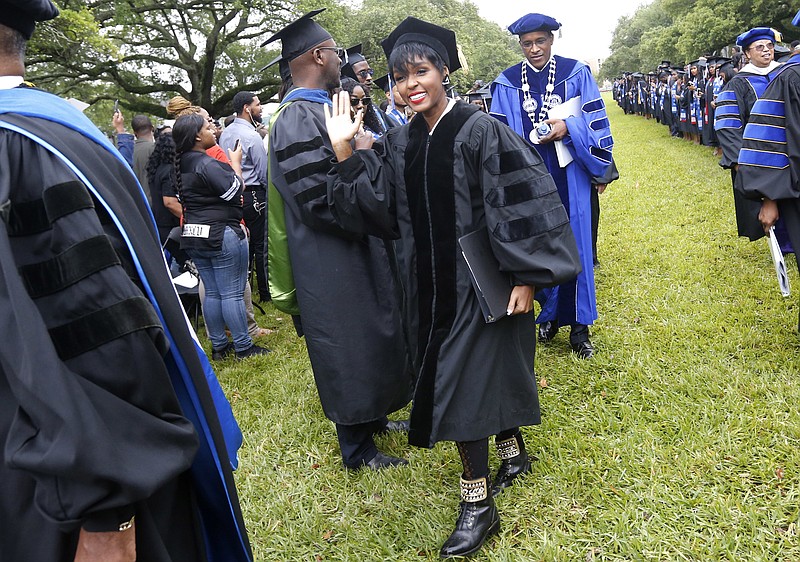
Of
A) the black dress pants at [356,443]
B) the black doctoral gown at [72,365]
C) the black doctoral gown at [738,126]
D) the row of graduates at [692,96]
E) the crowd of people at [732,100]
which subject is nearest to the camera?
the black doctoral gown at [72,365]

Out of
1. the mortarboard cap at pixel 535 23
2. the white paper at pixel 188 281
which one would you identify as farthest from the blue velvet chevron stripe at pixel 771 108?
the white paper at pixel 188 281

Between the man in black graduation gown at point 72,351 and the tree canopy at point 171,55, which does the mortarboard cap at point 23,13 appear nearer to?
the man in black graduation gown at point 72,351

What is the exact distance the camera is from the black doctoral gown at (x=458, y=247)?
7.65 feet

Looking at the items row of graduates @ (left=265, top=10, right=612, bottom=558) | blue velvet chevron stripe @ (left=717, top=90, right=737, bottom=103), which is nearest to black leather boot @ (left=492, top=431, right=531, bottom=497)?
row of graduates @ (left=265, top=10, right=612, bottom=558)

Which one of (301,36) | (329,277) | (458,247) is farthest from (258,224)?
(458,247)

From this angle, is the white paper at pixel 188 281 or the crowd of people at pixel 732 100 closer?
the crowd of people at pixel 732 100

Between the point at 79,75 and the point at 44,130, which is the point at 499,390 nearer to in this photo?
the point at 44,130

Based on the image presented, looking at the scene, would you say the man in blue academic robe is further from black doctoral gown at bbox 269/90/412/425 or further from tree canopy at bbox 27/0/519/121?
tree canopy at bbox 27/0/519/121

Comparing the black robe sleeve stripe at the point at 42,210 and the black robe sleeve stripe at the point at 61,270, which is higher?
the black robe sleeve stripe at the point at 42,210

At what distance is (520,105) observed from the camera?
4.28 meters

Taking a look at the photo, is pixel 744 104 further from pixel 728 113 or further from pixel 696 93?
pixel 696 93

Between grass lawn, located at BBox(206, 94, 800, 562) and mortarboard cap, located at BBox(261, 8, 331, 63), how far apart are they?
2.12 m

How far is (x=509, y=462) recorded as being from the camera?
2.94 m

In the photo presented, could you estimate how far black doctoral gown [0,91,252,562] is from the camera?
1.15 m
